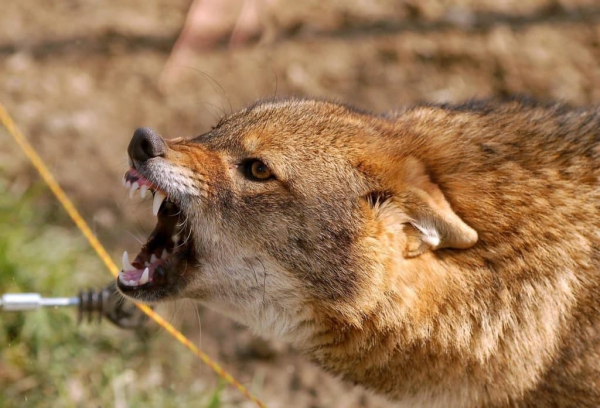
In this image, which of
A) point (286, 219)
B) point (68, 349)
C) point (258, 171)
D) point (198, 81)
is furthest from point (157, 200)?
point (198, 81)

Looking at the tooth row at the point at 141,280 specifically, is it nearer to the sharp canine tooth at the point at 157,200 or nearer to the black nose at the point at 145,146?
the sharp canine tooth at the point at 157,200

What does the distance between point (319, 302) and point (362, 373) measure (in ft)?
1.33

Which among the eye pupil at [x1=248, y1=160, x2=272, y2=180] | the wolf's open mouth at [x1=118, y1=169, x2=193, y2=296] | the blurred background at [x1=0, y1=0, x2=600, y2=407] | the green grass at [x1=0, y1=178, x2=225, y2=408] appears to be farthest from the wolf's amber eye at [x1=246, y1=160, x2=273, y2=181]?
the blurred background at [x1=0, y1=0, x2=600, y2=407]

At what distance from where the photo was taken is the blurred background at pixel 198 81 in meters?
5.02

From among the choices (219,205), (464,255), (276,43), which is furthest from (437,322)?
(276,43)

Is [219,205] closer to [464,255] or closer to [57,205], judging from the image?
[464,255]

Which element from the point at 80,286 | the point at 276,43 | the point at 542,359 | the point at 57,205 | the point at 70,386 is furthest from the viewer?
the point at 276,43

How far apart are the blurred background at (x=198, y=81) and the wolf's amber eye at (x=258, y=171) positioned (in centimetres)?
202

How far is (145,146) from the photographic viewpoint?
323cm

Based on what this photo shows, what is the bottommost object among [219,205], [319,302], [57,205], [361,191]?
[57,205]

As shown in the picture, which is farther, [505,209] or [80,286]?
[80,286]

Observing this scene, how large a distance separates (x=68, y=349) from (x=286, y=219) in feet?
7.17

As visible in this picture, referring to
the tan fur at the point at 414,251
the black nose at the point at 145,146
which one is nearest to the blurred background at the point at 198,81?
the tan fur at the point at 414,251

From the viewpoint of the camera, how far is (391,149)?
11.0 ft
